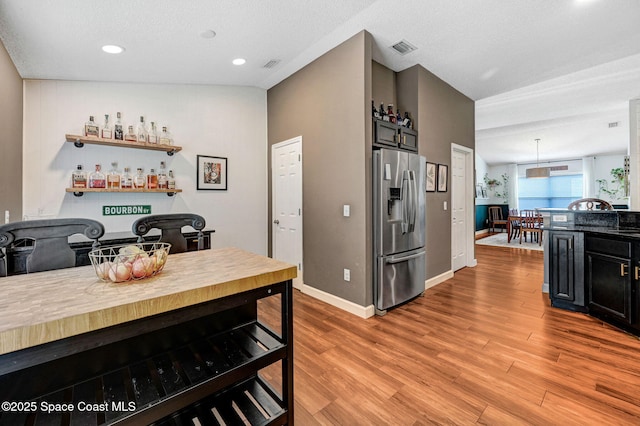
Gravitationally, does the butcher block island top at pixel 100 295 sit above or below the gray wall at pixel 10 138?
below

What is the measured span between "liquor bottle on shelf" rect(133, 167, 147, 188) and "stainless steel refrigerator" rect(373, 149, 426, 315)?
2670mm

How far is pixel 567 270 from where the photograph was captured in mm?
3135

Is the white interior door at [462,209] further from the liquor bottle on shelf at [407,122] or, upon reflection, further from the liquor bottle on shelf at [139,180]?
the liquor bottle on shelf at [139,180]

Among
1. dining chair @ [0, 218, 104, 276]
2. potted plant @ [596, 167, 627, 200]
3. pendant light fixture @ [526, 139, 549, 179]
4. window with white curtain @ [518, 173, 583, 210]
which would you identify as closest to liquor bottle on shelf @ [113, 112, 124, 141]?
dining chair @ [0, 218, 104, 276]

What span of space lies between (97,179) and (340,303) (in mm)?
2980

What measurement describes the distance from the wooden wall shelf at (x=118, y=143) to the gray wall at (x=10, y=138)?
40 centimetres

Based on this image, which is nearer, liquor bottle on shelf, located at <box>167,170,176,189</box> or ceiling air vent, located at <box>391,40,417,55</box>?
ceiling air vent, located at <box>391,40,417,55</box>

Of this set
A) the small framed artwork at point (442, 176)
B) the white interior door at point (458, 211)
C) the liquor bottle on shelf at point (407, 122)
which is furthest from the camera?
the white interior door at point (458, 211)

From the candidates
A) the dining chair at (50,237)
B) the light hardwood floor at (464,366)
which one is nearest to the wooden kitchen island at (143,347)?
the dining chair at (50,237)

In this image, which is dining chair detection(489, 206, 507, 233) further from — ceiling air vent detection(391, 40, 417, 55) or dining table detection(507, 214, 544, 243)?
ceiling air vent detection(391, 40, 417, 55)

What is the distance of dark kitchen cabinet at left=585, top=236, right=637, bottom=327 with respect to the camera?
2.57 m

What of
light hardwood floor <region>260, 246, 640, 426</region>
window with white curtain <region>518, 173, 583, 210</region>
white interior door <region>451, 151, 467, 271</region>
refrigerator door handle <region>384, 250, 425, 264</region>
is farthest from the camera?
window with white curtain <region>518, 173, 583, 210</region>

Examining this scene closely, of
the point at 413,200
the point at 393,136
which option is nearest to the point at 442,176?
the point at 413,200

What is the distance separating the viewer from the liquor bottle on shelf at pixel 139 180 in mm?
3343
